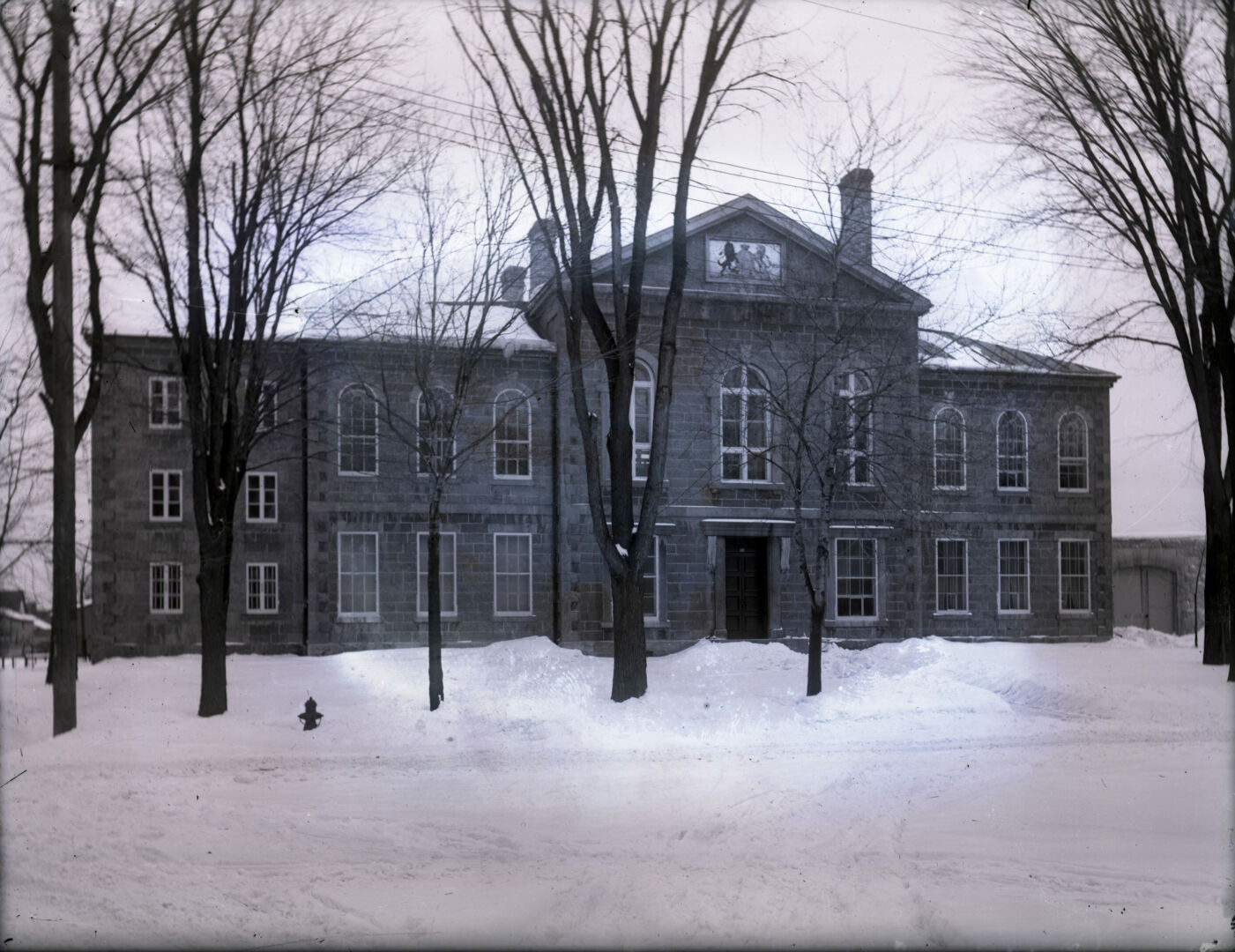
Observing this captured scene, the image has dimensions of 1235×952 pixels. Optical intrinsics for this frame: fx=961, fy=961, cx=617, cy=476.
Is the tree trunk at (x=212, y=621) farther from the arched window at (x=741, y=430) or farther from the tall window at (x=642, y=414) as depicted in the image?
the tall window at (x=642, y=414)

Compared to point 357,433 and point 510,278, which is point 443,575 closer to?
point 357,433

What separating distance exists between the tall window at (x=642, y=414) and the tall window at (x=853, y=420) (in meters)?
6.42

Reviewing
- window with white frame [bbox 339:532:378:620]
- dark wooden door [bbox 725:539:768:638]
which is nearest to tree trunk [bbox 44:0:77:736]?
window with white frame [bbox 339:532:378:620]

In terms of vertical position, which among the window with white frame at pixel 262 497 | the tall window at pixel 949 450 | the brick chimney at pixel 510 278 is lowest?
the window with white frame at pixel 262 497

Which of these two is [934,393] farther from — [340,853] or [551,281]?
[340,853]

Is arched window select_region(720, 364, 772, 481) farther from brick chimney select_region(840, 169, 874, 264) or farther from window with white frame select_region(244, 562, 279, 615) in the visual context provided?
window with white frame select_region(244, 562, 279, 615)

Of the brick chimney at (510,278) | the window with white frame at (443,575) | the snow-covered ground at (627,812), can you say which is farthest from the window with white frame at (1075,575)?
the brick chimney at (510,278)

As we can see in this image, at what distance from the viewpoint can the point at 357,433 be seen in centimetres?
1939

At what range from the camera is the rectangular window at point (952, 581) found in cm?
2308

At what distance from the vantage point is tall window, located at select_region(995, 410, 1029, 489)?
69.2ft

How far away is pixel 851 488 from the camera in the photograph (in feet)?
72.4

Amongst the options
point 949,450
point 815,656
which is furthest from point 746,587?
point 815,656

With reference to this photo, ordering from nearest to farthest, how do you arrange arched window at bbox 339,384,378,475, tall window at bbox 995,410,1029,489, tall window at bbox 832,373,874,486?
tall window at bbox 832,373,874,486, arched window at bbox 339,384,378,475, tall window at bbox 995,410,1029,489

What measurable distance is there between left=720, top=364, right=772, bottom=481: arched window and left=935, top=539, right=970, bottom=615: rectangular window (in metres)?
4.73
